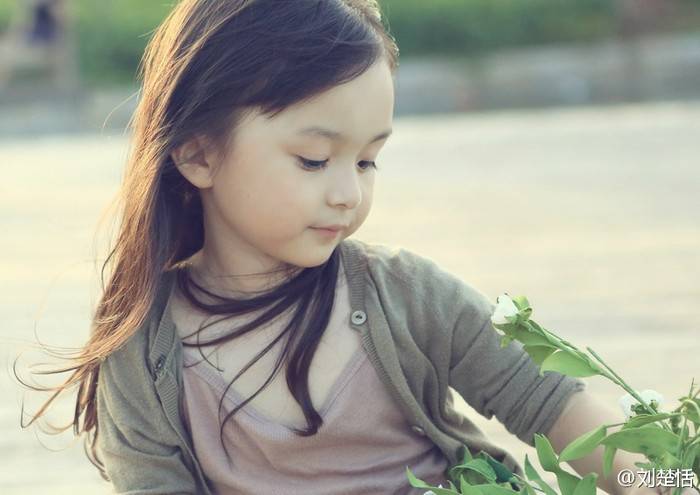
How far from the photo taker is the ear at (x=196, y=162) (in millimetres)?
2230

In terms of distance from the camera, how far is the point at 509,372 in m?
2.25

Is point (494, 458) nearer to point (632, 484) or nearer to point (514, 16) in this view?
point (632, 484)

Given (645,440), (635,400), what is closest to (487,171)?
(635,400)

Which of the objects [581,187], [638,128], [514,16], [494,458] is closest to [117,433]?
[494,458]

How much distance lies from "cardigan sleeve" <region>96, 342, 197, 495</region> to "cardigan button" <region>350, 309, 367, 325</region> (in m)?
0.31

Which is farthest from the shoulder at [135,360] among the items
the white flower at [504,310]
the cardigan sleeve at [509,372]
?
the white flower at [504,310]

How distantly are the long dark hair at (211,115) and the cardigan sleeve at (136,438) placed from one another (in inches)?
1.9

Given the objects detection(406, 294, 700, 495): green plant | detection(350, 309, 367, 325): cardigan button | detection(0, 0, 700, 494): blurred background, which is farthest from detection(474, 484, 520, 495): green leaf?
detection(0, 0, 700, 494): blurred background

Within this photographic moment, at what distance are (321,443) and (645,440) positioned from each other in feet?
1.75

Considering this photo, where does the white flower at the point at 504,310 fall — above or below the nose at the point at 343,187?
below

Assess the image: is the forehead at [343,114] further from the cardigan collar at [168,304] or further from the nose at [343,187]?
the cardigan collar at [168,304]

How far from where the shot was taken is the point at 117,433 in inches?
89.9

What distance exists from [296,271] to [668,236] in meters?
4.37

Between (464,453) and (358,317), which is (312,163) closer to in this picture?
(358,317)
